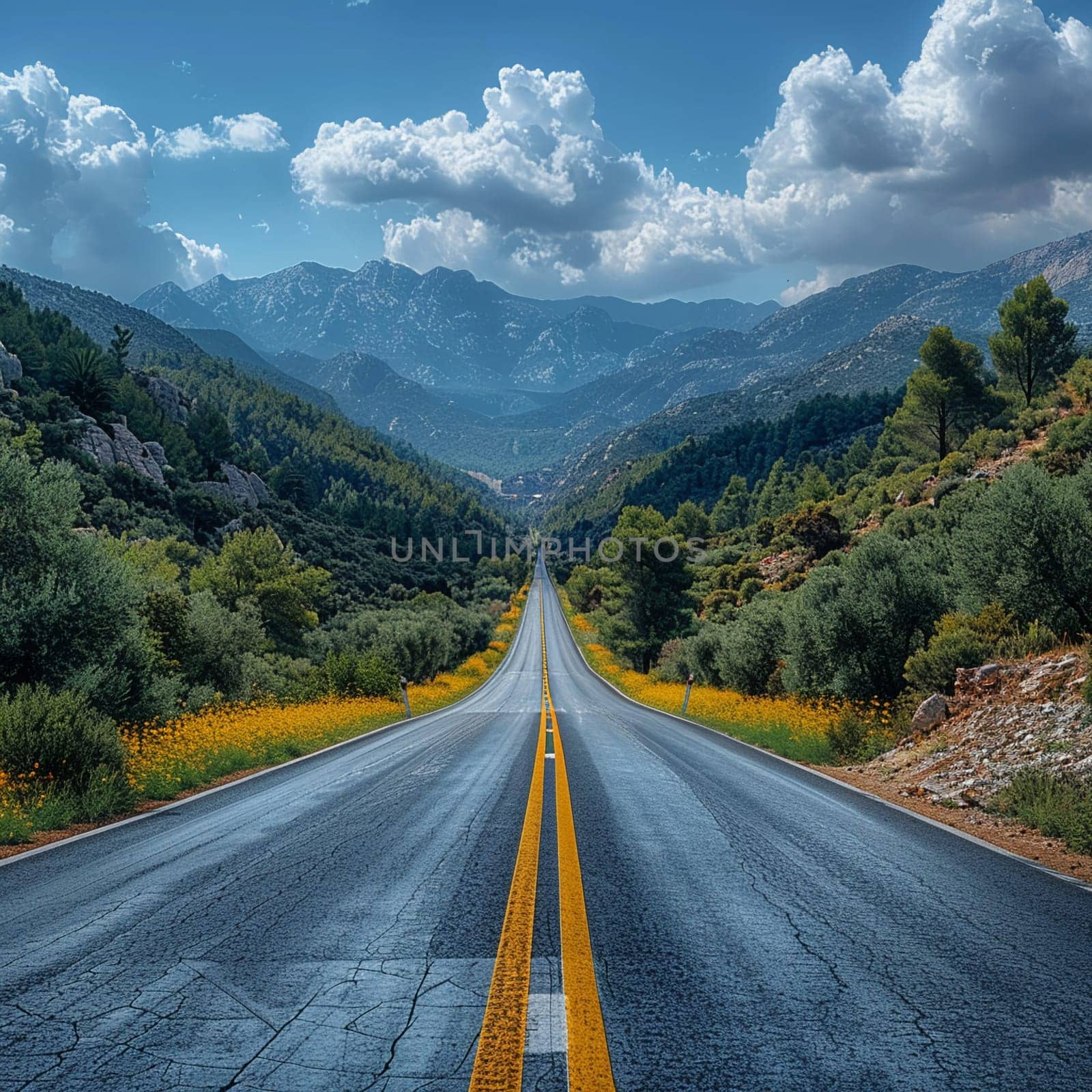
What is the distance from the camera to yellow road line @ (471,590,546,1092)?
7.89ft

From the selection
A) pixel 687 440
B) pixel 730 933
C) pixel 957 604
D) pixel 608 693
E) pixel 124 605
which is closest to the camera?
pixel 730 933

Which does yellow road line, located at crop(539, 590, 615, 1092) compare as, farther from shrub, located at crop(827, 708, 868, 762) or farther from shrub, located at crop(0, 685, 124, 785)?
Result: shrub, located at crop(827, 708, 868, 762)

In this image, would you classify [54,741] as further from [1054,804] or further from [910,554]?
[910,554]

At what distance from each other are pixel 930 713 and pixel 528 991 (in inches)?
424

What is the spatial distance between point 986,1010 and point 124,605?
13.5 meters

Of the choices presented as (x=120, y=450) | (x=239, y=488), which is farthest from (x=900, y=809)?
(x=239, y=488)

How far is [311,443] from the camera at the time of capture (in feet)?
592

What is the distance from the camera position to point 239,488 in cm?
9256

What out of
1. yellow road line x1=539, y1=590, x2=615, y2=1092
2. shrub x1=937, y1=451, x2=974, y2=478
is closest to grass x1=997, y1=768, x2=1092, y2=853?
yellow road line x1=539, y1=590, x2=615, y2=1092

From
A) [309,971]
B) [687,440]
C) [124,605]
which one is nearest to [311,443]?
[687,440]

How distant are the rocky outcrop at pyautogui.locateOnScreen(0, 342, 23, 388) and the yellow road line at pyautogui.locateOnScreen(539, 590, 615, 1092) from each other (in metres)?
88.0

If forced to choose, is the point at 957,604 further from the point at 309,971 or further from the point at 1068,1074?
the point at 309,971

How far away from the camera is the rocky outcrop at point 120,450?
69.6m
